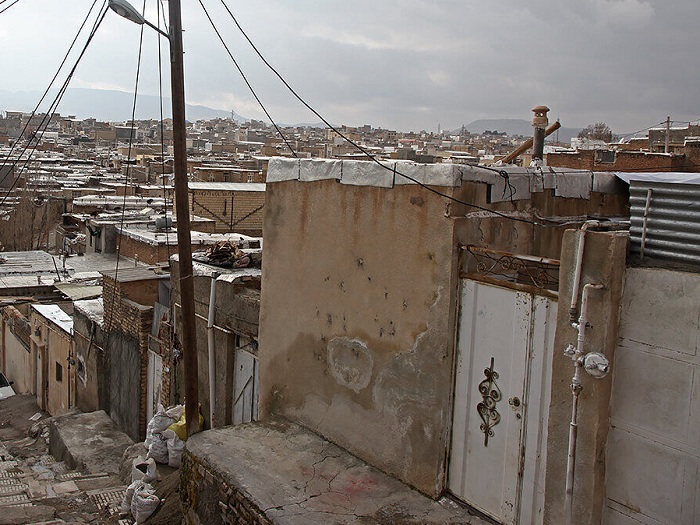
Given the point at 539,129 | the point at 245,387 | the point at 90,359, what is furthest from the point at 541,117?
the point at 90,359

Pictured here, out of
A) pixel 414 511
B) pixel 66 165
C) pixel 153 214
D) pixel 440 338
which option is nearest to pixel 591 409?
pixel 440 338

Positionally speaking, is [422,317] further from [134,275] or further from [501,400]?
[134,275]

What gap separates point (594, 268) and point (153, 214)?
21.8 m

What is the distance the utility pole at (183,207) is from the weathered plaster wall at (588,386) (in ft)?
14.4

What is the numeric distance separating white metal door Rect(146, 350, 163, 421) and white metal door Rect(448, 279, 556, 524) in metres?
6.52

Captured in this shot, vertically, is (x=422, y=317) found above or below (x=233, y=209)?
above

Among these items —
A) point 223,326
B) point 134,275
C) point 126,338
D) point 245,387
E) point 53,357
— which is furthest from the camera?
point 53,357

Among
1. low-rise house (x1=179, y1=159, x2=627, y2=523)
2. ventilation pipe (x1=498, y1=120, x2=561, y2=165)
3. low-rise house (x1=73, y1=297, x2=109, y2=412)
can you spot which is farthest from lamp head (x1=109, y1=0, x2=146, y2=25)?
low-rise house (x1=73, y1=297, x2=109, y2=412)

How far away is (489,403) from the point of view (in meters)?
5.16

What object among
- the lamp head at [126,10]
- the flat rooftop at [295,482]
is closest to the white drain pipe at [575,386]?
the flat rooftop at [295,482]

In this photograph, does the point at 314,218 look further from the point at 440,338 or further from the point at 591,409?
the point at 591,409

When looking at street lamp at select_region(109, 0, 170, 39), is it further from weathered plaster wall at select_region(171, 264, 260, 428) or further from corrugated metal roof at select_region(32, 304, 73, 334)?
corrugated metal roof at select_region(32, 304, 73, 334)

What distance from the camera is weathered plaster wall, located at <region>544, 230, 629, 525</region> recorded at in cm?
416

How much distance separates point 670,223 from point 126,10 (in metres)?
5.46
